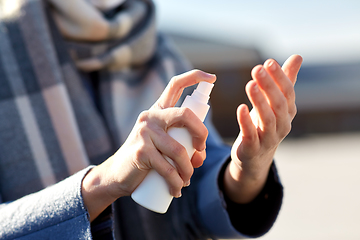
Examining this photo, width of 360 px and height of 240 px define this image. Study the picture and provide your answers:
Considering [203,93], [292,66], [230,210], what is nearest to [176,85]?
[203,93]

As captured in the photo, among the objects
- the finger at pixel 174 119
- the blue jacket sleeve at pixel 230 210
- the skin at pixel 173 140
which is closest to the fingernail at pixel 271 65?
the skin at pixel 173 140

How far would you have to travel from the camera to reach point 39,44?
598mm

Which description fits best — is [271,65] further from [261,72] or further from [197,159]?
[197,159]

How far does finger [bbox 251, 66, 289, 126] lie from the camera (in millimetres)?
343

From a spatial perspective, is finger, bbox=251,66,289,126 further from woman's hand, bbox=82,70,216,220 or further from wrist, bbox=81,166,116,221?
wrist, bbox=81,166,116,221

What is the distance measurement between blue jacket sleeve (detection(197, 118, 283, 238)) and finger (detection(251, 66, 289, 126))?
0.17 meters

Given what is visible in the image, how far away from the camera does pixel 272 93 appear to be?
0.35 meters

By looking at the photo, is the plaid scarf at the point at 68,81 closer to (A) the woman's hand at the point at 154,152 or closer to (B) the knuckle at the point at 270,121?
(A) the woman's hand at the point at 154,152

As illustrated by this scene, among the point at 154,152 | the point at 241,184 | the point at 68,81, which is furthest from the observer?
the point at 68,81

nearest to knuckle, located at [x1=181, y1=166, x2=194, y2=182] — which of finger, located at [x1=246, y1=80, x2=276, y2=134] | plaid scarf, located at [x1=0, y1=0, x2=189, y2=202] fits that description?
finger, located at [x1=246, y1=80, x2=276, y2=134]

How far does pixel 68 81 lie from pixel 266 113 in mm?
451

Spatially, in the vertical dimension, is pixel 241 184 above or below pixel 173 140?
below

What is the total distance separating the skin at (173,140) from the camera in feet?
1.12

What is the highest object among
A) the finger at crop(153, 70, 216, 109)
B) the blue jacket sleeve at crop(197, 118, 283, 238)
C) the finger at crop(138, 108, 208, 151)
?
the finger at crop(153, 70, 216, 109)
